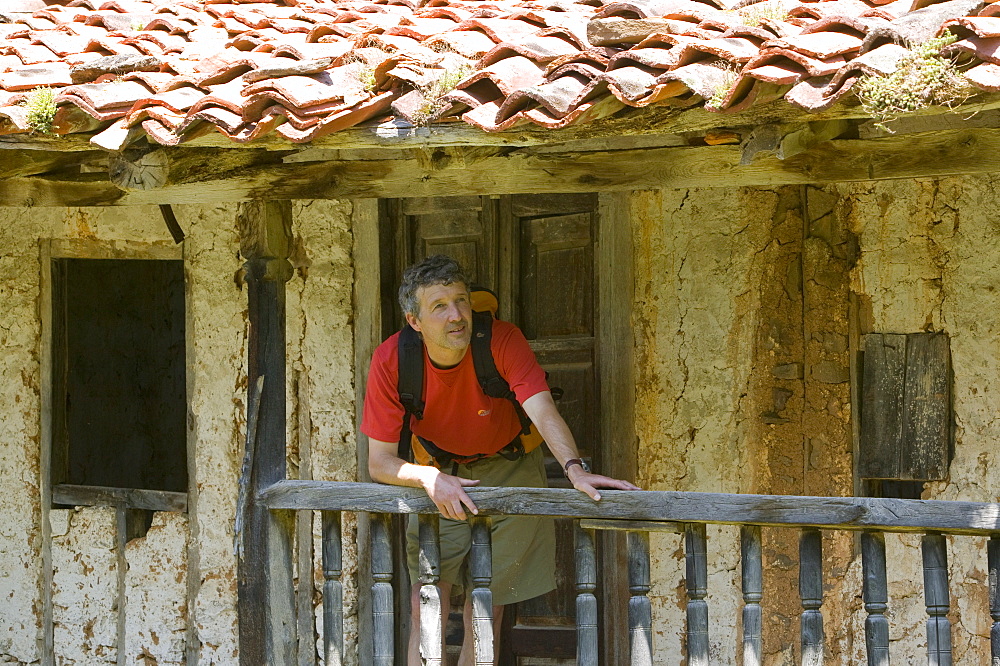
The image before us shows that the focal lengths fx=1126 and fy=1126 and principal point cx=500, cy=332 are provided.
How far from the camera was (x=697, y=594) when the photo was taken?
3447 mm

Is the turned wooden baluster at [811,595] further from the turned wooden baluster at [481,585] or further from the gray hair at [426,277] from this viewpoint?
the gray hair at [426,277]

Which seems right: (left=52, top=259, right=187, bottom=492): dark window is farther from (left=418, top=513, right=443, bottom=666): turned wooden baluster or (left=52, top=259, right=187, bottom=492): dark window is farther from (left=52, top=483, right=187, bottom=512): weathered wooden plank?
(left=418, top=513, right=443, bottom=666): turned wooden baluster

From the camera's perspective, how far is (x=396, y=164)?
399cm

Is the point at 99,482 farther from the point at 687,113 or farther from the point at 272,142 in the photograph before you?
the point at 687,113

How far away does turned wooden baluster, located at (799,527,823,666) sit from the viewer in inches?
131

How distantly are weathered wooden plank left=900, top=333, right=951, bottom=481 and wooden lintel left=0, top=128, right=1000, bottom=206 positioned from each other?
104 cm

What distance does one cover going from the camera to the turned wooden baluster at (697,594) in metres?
3.44

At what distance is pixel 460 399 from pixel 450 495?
663 millimetres

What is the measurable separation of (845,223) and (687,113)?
1.72 m

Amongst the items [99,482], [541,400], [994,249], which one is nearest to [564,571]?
[541,400]

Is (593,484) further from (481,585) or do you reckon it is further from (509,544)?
(509,544)

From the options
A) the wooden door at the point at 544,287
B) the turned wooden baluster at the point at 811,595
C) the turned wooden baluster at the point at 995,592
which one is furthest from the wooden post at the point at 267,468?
the turned wooden baluster at the point at 995,592

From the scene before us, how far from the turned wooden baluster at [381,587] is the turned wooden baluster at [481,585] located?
288 mm

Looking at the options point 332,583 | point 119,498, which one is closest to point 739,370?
point 332,583
